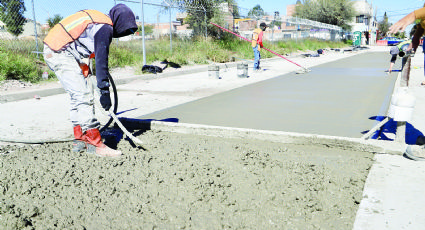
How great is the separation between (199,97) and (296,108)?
244cm

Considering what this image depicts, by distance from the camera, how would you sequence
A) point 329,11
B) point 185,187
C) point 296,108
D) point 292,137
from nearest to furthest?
1. point 185,187
2. point 292,137
3. point 296,108
4. point 329,11

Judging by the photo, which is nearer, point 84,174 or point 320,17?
point 84,174

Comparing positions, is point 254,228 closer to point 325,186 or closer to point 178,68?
point 325,186

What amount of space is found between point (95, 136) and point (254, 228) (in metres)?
2.33

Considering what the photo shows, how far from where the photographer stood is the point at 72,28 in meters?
3.59

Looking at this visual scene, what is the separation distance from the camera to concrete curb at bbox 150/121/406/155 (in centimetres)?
376

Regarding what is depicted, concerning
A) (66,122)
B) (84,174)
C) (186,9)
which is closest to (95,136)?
(84,174)

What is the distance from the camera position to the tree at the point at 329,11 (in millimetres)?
56300

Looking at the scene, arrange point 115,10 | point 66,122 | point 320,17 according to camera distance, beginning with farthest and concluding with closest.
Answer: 1. point 320,17
2. point 66,122
3. point 115,10

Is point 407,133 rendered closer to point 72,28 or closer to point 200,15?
point 72,28

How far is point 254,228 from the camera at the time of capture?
92.4 inches

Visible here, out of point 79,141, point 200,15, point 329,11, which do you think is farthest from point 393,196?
point 329,11

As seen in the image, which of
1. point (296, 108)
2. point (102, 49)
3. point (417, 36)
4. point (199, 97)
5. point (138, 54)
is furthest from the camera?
point (138, 54)

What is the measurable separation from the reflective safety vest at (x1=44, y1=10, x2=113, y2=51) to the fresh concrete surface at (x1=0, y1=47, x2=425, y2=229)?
5.02ft
